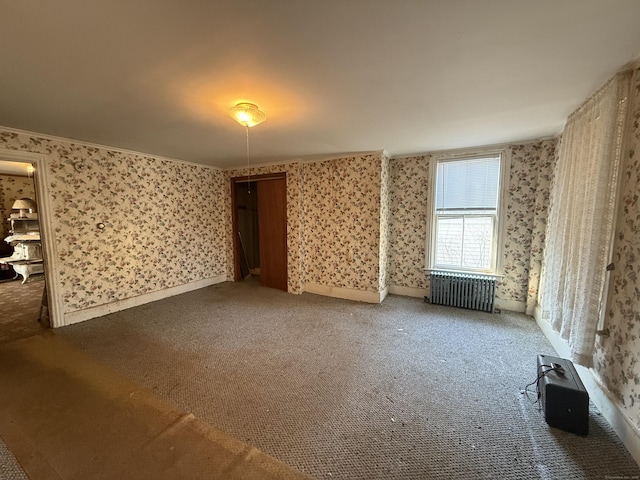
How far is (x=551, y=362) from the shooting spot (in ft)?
5.98

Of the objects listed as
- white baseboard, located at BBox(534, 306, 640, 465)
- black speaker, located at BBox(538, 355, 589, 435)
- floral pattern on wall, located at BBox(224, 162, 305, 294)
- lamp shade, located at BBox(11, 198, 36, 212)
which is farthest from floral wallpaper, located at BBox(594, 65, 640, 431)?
lamp shade, located at BBox(11, 198, 36, 212)

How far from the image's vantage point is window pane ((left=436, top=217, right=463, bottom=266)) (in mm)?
3648

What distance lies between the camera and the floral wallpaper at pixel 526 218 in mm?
3121

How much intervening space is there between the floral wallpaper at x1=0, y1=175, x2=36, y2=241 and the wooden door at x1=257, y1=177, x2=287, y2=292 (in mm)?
5739

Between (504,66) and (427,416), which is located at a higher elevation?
(504,66)

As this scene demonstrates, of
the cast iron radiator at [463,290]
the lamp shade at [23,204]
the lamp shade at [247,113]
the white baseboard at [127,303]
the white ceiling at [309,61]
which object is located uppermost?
the white ceiling at [309,61]

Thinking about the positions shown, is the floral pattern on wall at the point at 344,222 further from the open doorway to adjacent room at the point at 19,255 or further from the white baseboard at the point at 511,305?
the open doorway to adjacent room at the point at 19,255

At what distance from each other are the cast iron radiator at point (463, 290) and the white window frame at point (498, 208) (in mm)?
180

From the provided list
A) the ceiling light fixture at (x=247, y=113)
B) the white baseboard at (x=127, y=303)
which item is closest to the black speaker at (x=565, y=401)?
the ceiling light fixture at (x=247, y=113)

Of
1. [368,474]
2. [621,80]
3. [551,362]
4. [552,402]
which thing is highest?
[621,80]

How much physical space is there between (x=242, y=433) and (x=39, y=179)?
11.4 feet

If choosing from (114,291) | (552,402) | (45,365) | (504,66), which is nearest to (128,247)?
(114,291)

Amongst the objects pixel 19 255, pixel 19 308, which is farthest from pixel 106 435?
pixel 19 255

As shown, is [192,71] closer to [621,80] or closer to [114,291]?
[621,80]
